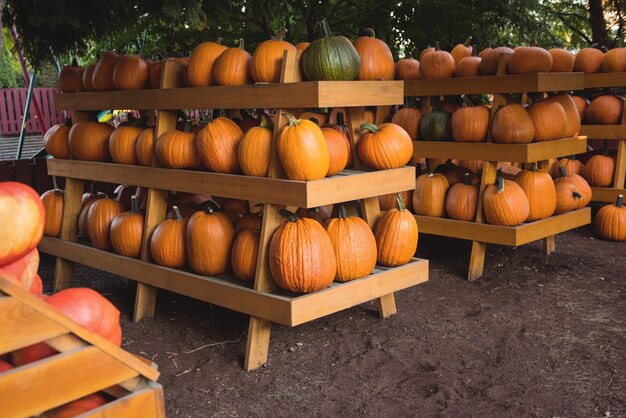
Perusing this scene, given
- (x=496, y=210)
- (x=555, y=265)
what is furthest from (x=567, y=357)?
(x=555, y=265)

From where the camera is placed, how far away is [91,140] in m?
5.02

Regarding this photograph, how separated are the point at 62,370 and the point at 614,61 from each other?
6.76 metres

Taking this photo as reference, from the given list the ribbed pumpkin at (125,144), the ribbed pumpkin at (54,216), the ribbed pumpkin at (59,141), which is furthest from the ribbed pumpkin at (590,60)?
the ribbed pumpkin at (54,216)

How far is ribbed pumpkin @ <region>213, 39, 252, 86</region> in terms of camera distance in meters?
4.01

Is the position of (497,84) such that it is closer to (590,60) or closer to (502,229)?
(502,229)

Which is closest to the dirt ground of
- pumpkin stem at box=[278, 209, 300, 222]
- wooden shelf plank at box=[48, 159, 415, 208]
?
pumpkin stem at box=[278, 209, 300, 222]

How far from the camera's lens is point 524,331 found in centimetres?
429

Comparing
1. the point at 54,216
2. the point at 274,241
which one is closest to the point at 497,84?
the point at 274,241

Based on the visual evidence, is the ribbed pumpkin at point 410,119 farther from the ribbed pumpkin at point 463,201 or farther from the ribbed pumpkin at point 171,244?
the ribbed pumpkin at point 171,244

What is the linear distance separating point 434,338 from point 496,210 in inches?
58.2

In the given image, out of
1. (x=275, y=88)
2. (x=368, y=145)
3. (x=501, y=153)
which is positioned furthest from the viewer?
(x=501, y=153)

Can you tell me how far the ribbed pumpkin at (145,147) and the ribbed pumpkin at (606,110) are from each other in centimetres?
486

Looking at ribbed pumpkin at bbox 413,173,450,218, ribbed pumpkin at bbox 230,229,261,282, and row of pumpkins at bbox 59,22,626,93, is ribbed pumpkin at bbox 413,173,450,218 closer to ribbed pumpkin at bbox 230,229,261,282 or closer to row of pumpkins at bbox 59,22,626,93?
row of pumpkins at bbox 59,22,626,93

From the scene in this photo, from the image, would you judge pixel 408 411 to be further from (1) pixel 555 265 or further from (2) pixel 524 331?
(1) pixel 555 265
